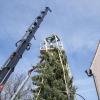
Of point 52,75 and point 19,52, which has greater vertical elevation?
point 52,75

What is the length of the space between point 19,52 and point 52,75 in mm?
8296

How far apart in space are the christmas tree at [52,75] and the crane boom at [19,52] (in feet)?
10.8

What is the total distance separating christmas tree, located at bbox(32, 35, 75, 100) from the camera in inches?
1271

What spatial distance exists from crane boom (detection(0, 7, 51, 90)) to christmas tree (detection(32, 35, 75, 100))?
10.8 ft

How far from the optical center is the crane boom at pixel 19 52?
23.0 metres

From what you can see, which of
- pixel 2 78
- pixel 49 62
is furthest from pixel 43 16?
pixel 2 78

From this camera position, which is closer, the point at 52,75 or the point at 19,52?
the point at 19,52

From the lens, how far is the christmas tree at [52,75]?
32.3m

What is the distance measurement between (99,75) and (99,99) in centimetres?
173

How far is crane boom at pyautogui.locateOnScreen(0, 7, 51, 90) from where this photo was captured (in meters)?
23.0

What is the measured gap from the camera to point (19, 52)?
2570 cm

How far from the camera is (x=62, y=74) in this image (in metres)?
33.1

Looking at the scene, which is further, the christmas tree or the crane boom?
the christmas tree

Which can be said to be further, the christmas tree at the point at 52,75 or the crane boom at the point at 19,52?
the christmas tree at the point at 52,75
